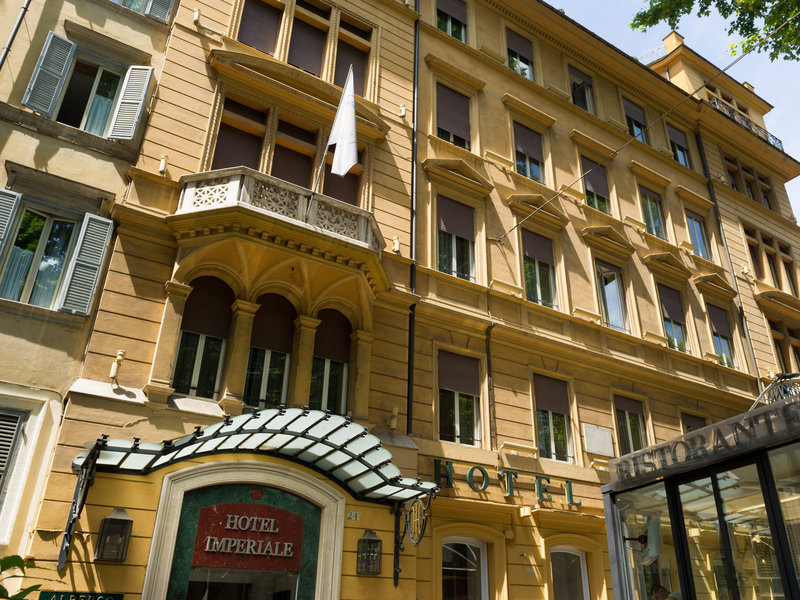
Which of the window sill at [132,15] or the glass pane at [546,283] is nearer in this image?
the window sill at [132,15]

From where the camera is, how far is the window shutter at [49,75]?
10172 mm

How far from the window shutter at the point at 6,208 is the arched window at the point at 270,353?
4.01 metres

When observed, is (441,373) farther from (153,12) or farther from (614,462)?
(153,12)

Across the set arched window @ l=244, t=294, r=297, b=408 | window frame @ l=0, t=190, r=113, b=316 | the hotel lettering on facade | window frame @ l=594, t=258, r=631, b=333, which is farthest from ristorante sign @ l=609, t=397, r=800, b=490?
window frame @ l=594, t=258, r=631, b=333

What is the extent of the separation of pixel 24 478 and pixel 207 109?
24.2 feet

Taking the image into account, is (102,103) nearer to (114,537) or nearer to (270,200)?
(270,200)

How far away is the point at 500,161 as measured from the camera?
1602 cm

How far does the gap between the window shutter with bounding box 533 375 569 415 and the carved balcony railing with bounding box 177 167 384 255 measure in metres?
5.44

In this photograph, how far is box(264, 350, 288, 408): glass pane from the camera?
1045cm

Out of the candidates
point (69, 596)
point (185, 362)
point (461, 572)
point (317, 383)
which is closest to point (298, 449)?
point (317, 383)

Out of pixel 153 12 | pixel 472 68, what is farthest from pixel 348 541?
pixel 472 68

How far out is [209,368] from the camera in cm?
1009

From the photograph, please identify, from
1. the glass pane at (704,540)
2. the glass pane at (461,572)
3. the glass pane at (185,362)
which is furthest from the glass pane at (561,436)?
the glass pane at (185,362)

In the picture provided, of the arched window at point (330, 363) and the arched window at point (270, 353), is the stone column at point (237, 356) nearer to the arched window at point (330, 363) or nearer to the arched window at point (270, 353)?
the arched window at point (270, 353)
